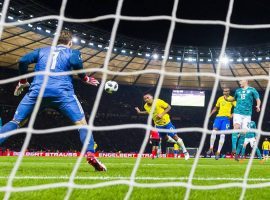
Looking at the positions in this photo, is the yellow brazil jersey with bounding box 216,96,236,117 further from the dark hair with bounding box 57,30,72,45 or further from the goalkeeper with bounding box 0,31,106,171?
the dark hair with bounding box 57,30,72,45

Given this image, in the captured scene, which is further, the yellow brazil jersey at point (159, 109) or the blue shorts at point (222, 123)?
the blue shorts at point (222, 123)

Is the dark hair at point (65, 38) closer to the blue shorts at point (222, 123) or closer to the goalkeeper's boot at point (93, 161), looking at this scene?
the goalkeeper's boot at point (93, 161)

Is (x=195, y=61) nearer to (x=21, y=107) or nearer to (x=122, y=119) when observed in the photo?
(x=122, y=119)

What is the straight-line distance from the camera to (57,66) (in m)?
4.38

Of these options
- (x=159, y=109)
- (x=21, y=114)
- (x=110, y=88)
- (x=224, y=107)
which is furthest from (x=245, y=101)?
(x=21, y=114)

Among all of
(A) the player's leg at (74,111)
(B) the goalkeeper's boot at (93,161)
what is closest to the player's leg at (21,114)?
(A) the player's leg at (74,111)

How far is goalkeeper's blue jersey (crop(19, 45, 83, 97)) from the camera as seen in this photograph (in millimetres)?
4328

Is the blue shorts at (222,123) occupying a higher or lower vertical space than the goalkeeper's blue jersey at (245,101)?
lower

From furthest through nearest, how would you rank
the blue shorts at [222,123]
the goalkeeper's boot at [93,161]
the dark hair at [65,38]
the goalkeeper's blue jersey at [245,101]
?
the blue shorts at [222,123] → the goalkeeper's blue jersey at [245,101] → the dark hair at [65,38] → the goalkeeper's boot at [93,161]

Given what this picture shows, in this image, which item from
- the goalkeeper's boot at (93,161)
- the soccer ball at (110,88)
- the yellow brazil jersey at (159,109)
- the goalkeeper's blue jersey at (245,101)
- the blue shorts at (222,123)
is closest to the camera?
the goalkeeper's boot at (93,161)

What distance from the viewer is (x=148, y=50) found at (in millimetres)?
23719

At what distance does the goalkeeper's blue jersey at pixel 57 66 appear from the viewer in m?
4.33

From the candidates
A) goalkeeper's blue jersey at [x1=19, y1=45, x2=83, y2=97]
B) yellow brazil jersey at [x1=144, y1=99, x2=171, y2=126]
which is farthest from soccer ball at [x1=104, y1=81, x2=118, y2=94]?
yellow brazil jersey at [x1=144, y1=99, x2=171, y2=126]

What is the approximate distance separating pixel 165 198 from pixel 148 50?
849 inches
